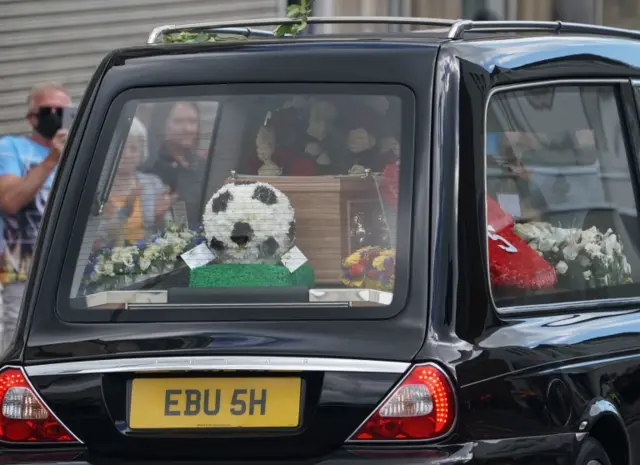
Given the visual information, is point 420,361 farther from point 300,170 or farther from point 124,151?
point 124,151

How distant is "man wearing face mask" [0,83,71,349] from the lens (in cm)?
923

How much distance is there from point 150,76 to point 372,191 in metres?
0.76

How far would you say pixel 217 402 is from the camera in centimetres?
464

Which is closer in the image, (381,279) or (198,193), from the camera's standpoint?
(381,279)

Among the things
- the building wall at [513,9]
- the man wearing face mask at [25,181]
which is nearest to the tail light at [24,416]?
the man wearing face mask at [25,181]

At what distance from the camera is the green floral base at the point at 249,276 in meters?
4.89

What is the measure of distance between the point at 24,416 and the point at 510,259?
1.43 meters

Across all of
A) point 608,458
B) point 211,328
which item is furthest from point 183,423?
point 608,458

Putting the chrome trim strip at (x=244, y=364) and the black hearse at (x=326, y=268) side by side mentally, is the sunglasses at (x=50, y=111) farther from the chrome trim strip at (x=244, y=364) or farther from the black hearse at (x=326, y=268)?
the chrome trim strip at (x=244, y=364)

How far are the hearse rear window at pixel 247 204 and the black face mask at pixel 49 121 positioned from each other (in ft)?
13.9

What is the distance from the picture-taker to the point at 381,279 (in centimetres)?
476

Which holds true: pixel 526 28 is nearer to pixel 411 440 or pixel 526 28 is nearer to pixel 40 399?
pixel 411 440

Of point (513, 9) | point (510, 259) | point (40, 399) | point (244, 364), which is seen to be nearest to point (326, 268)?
point (244, 364)

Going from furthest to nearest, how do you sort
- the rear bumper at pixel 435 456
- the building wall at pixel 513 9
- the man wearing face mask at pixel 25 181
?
1. the building wall at pixel 513 9
2. the man wearing face mask at pixel 25 181
3. the rear bumper at pixel 435 456
